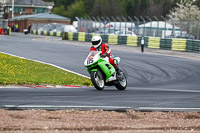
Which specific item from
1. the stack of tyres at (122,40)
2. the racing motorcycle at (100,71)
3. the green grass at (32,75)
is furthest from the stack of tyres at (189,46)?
the racing motorcycle at (100,71)

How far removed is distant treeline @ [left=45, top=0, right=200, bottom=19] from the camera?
131 meters

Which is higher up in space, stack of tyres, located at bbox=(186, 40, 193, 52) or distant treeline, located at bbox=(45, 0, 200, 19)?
distant treeline, located at bbox=(45, 0, 200, 19)

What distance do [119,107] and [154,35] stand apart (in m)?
33.5

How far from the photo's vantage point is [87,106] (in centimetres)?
1055

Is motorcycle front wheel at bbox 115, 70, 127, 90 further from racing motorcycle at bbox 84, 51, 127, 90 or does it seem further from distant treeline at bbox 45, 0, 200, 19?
distant treeline at bbox 45, 0, 200, 19

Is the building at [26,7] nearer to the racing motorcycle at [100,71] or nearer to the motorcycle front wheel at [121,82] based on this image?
the motorcycle front wheel at [121,82]

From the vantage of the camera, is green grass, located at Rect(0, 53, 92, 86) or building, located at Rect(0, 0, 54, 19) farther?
building, located at Rect(0, 0, 54, 19)

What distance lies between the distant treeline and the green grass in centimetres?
10787

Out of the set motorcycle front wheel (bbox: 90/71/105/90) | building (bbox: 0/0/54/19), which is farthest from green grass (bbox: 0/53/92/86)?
building (bbox: 0/0/54/19)

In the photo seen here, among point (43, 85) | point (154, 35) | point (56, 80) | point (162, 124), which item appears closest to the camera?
point (162, 124)

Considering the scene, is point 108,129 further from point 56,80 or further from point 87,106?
point 56,80

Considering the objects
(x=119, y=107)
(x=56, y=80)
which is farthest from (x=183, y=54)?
(x=119, y=107)

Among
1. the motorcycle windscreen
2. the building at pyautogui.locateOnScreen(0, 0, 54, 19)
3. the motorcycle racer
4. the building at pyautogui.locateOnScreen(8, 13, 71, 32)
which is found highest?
the building at pyautogui.locateOnScreen(0, 0, 54, 19)

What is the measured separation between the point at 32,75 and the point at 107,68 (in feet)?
16.2
